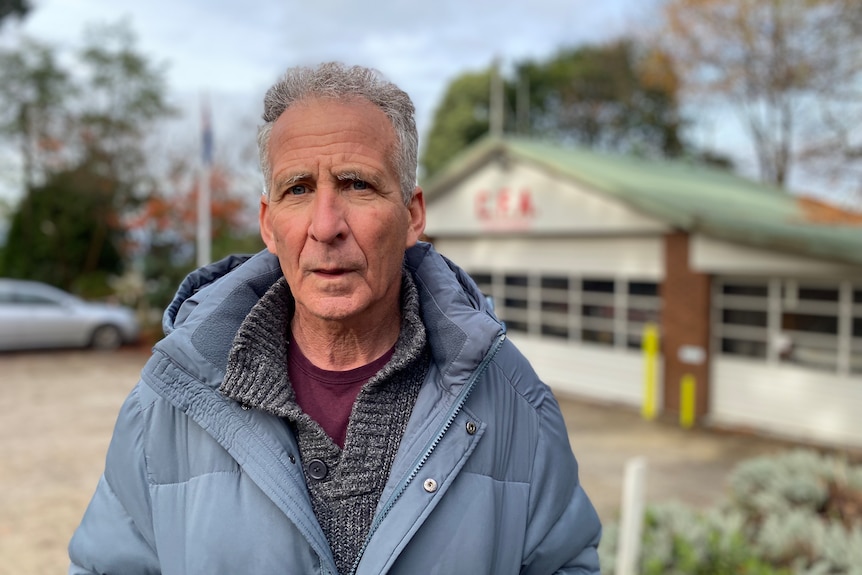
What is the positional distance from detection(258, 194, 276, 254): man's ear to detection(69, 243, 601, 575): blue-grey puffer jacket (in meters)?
0.15

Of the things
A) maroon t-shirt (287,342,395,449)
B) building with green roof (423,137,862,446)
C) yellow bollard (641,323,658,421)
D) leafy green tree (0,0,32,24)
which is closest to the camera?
maroon t-shirt (287,342,395,449)

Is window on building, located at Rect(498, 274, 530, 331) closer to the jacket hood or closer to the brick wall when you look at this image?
the brick wall

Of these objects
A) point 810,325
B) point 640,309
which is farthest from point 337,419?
point 640,309

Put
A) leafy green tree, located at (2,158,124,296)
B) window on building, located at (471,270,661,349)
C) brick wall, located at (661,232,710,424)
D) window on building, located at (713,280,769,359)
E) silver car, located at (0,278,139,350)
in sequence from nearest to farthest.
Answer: window on building, located at (713,280,769,359) → brick wall, located at (661,232,710,424) → window on building, located at (471,270,661,349) → silver car, located at (0,278,139,350) → leafy green tree, located at (2,158,124,296)

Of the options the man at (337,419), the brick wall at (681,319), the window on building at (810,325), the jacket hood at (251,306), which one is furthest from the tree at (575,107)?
the man at (337,419)

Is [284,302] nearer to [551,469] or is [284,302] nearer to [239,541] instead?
[239,541]

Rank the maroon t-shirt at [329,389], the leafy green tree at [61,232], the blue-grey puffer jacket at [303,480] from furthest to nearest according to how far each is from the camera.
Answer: the leafy green tree at [61,232] < the maroon t-shirt at [329,389] < the blue-grey puffer jacket at [303,480]

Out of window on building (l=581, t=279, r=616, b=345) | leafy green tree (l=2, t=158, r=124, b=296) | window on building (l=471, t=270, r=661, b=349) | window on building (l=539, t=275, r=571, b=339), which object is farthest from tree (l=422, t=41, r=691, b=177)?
window on building (l=581, t=279, r=616, b=345)

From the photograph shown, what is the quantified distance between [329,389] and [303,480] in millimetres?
274

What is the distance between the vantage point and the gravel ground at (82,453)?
645 centimetres

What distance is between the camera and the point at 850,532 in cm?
473

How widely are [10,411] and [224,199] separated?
9.55 meters

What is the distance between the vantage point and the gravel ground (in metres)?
6.45

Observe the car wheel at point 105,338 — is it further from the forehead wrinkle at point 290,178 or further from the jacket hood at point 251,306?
the forehead wrinkle at point 290,178
